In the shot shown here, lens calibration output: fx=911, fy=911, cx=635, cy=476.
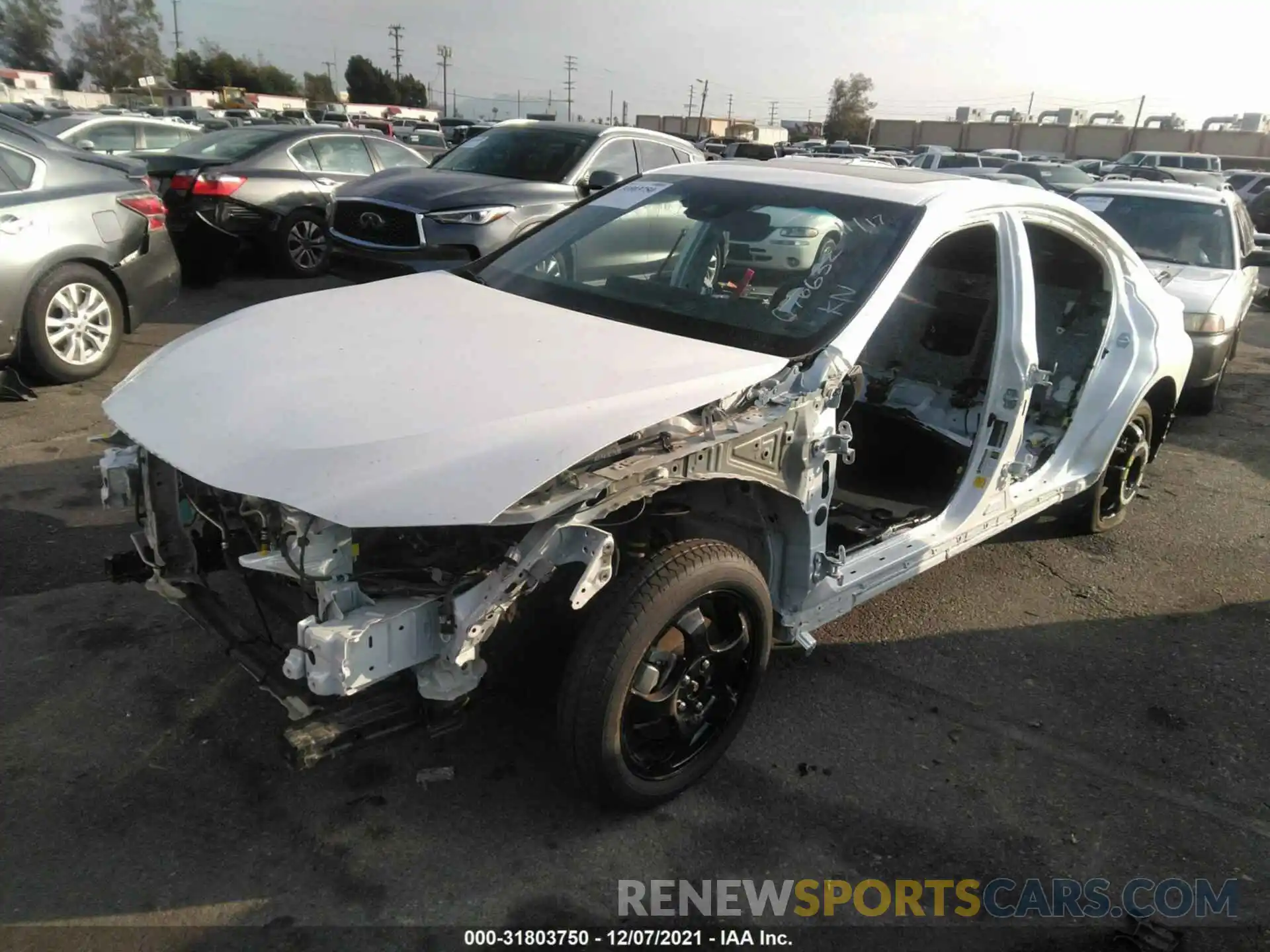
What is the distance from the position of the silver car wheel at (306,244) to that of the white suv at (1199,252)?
7776 mm

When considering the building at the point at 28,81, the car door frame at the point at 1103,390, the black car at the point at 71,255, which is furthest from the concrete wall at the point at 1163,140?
the building at the point at 28,81

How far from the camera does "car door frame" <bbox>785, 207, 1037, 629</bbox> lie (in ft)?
10.3

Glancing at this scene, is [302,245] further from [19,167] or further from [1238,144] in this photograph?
[1238,144]

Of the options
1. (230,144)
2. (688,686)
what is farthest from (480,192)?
(688,686)

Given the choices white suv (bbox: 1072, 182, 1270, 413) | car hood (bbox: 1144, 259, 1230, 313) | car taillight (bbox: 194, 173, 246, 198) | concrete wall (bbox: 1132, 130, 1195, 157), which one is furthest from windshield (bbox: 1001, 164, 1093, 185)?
concrete wall (bbox: 1132, 130, 1195, 157)

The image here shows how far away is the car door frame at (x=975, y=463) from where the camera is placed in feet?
10.3

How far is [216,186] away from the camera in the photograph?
9.00m

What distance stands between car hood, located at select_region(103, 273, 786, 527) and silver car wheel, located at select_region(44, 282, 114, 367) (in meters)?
3.54

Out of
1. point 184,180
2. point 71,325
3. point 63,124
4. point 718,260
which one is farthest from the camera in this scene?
point 63,124

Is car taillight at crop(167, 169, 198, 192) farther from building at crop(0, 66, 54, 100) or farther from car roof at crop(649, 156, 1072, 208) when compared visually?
building at crop(0, 66, 54, 100)

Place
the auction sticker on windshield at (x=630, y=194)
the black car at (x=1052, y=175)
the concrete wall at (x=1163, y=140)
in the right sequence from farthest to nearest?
the concrete wall at (x=1163, y=140) < the black car at (x=1052, y=175) < the auction sticker on windshield at (x=630, y=194)

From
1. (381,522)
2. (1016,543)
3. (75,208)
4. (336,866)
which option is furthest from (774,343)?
(75,208)

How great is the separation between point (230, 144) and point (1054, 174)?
16.5 metres

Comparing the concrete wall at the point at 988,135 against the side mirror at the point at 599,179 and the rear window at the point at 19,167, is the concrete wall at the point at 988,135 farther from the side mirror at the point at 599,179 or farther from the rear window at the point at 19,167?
the rear window at the point at 19,167
